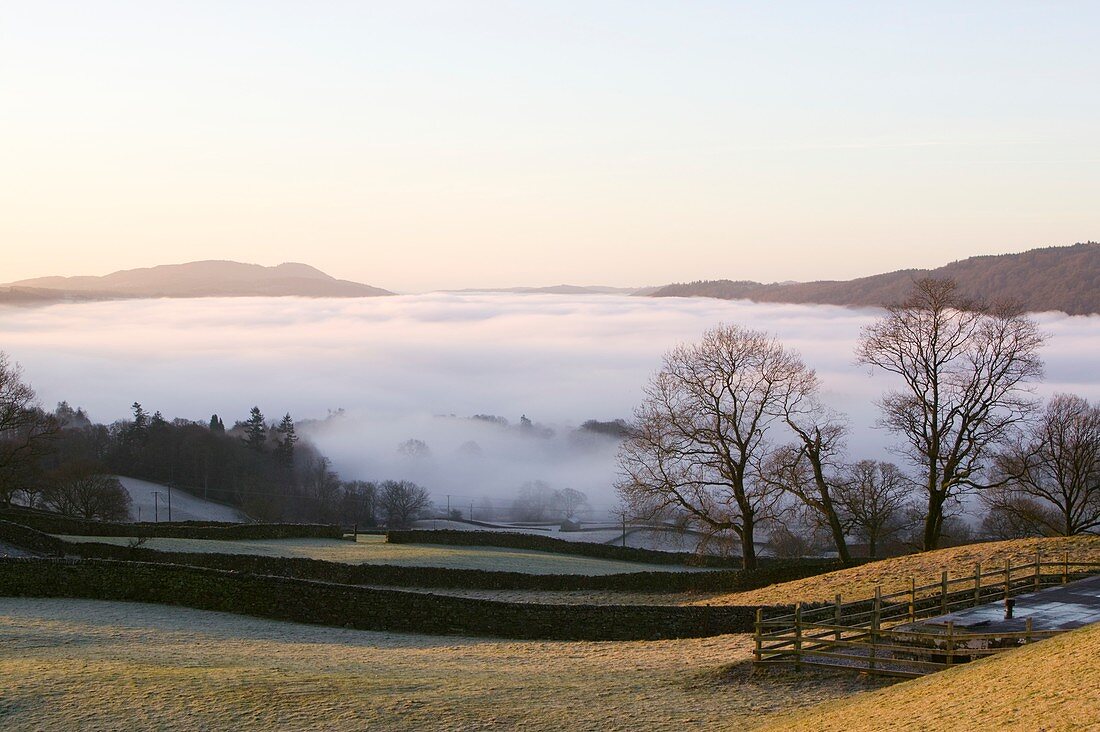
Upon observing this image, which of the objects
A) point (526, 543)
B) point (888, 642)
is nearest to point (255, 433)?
point (526, 543)

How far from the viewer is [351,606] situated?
104ft

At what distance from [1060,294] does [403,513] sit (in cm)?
8347

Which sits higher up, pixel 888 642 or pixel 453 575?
pixel 888 642

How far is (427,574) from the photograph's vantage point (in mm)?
42375

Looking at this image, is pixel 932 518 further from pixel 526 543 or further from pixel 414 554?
pixel 526 543

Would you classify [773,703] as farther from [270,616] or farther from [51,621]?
[51,621]

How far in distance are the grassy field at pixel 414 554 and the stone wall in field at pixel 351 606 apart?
46.1ft

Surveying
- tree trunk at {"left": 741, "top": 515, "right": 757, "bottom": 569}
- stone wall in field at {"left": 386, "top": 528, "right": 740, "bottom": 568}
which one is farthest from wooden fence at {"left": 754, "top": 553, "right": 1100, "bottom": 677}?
stone wall in field at {"left": 386, "top": 528, "right": 740, "bottom": 568}

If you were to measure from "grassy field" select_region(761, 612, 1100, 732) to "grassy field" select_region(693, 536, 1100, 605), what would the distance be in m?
11.6

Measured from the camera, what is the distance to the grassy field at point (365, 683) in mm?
18859

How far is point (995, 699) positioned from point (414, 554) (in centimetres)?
3961

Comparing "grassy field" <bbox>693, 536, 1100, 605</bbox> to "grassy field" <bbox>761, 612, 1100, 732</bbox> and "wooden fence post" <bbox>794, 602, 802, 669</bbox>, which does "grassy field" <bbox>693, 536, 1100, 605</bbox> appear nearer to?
"wooden fence post" <bbox>794, 602, 802, 669</bbox>

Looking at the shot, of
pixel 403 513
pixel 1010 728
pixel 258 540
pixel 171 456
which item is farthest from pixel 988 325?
pixel 171 456

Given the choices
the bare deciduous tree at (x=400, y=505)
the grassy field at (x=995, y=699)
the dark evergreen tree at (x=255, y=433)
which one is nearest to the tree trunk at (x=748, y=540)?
the grassy field at (x=995, y=699)
